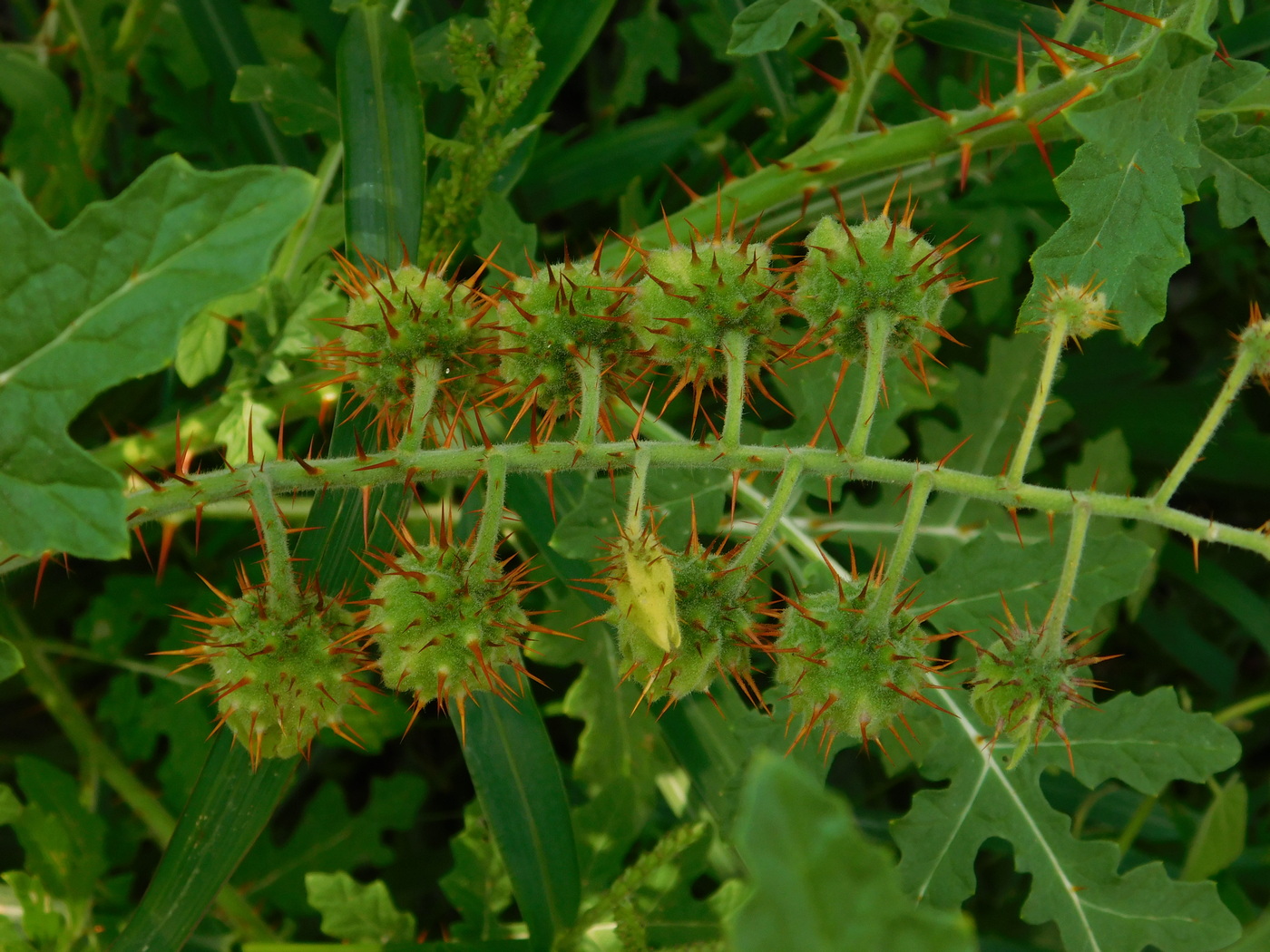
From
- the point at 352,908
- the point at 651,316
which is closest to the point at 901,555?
the point at 651,316

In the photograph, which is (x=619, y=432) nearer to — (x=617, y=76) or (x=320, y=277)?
(x=320, y=277)

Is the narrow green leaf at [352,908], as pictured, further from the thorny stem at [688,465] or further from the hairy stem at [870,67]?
the hairy stem at [870,67]

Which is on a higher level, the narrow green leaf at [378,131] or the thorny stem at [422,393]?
the narrow green leaf at [378,131]

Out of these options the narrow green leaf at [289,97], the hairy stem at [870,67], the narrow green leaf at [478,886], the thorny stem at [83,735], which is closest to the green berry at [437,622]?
the narrow green leaf at [478,886]

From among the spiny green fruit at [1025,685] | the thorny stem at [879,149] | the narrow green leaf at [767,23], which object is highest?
the narrow green leaf at [767,23]

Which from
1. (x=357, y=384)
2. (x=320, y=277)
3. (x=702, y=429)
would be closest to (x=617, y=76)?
(x=702, y=429)

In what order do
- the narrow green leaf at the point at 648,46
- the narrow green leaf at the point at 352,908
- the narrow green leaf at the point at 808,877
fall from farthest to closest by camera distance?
the narrow green leaf at the point at 648,46, the narrow green leaf at the point at 352,908, the narrow green leaf at the point at 808,877
